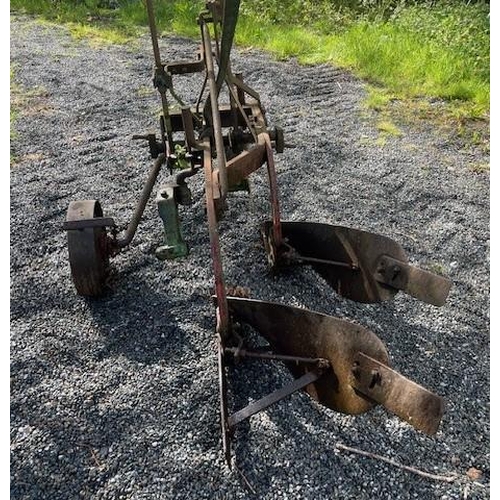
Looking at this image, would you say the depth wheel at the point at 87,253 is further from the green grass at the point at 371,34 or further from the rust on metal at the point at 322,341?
the green grass at the point at 371,34

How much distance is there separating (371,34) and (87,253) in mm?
6588

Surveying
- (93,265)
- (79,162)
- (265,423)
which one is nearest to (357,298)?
(265,423)

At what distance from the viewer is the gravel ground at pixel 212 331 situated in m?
2.37

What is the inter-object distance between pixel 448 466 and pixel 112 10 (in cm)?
1034

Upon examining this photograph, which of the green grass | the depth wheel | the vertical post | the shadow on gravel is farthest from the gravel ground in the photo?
the green grass

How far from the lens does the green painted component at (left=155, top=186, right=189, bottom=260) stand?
3.06 metres

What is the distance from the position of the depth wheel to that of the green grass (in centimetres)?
430

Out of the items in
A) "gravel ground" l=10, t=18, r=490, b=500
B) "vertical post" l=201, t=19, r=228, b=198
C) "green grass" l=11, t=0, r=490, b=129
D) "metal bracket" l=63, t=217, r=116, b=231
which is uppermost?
"green grass" l=11, t=0, r=490, b=129

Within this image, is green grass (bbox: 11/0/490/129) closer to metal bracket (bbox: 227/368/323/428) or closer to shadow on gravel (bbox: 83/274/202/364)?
shadow on gravel (bbox: 83/274/202/364)

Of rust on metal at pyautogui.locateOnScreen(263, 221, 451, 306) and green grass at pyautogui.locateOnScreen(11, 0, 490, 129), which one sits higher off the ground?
green grass at pyautogui.locateOnScreen(11, 0, 490, 129)

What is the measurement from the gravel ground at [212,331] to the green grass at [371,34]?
127 centimetres

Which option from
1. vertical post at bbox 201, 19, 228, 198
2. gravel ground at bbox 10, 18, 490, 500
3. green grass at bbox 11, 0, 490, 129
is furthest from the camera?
green grass at bbox 11, 0, 490, 129

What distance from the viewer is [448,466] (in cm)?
240

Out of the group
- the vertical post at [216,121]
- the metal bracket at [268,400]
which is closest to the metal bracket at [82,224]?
the vertical post at [216,121]
